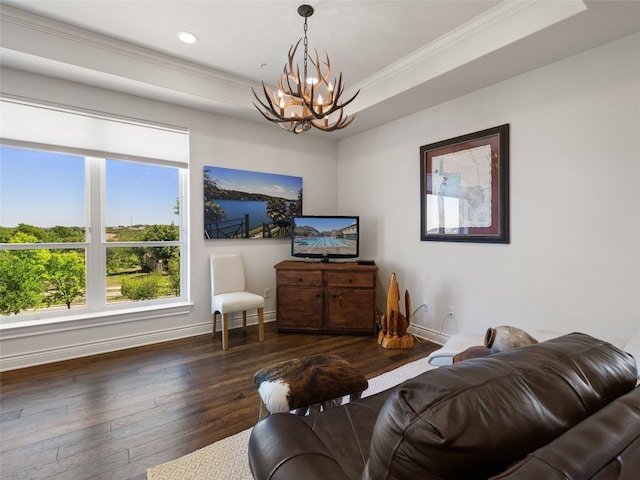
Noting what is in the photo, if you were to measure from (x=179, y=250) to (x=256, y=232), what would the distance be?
3.15 feet

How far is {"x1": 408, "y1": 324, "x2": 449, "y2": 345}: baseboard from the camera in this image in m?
3.28

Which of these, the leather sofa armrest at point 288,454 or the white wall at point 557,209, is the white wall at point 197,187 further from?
the leather sofa armrest at point 288,454

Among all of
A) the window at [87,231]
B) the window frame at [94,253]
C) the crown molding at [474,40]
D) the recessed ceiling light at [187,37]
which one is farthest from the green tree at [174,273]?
the crown molding at [474,40]

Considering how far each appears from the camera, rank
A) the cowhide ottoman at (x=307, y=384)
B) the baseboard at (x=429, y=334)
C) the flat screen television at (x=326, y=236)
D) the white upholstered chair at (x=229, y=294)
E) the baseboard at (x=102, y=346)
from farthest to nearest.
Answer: the flat screen television at (x=326, y=236)
the baseboard at (x=429, y=334)
the white upholstered chair at (x=229, y=294)
the baseboard at (x=102, y=346)
the cowhide ottoman at (x=307, y=384)

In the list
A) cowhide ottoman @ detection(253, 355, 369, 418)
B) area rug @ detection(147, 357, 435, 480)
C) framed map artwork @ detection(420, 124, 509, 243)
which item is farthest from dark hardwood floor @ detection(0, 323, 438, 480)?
framed map artwork @ detection(420, 124, 509, 243)

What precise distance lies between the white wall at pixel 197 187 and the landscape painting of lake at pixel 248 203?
0.09 meters

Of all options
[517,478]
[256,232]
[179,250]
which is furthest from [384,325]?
[517,478]

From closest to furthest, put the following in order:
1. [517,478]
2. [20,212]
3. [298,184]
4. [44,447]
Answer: [517,478]
[44,447]
[20,212]
[298,184]

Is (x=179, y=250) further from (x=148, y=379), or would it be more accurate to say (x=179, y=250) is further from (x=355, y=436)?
(x=355, y=436)

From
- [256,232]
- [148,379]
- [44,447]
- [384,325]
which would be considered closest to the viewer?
[44,447]

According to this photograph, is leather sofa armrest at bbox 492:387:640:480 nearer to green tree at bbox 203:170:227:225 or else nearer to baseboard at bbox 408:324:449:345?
baseboard at bbox 408:324:449:345

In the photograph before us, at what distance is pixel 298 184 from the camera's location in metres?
4.21

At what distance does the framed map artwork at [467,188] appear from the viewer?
276 centimetres

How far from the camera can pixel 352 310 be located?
359cm
